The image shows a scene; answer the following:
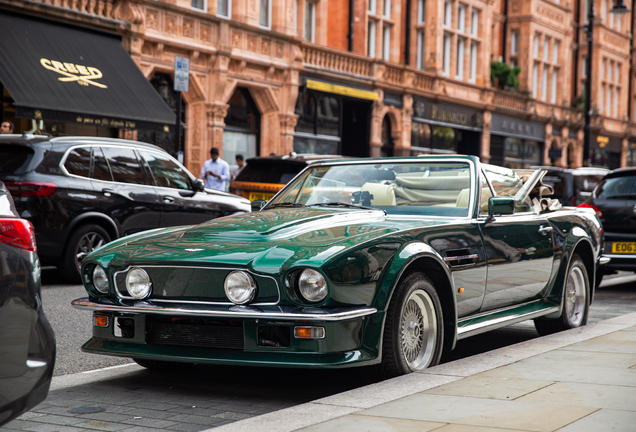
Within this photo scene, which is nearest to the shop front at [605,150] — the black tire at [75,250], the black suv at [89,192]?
the black suv at [89,192]

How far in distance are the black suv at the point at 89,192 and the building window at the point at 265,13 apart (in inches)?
476

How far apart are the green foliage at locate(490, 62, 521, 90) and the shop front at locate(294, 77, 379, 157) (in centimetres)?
944

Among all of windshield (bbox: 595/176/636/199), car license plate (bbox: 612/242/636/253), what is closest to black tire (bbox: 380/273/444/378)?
car license plate (bbox: 612/242/636/253)

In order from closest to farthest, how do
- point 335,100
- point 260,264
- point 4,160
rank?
point 260,264 → point 4,160 → point 335,100

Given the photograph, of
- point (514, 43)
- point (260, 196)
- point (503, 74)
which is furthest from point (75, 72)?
point (514, 43)

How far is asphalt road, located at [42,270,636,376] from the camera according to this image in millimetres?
6078

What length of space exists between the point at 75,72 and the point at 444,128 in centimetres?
1727

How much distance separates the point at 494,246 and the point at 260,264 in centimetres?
213

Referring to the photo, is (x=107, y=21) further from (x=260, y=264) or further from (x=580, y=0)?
(x=580, y=0)

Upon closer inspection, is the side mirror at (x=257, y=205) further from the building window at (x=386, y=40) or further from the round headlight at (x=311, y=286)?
the building window at (x=386, y=40)

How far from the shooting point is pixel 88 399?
4.77m

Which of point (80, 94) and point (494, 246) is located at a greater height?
point (80, 94)

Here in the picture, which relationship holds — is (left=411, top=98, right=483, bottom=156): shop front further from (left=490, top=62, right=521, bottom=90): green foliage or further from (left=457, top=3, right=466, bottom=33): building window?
(left=457, top=3, right=466, bottom=33): building window

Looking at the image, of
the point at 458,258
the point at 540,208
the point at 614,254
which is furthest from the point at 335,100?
the point at 458,258
